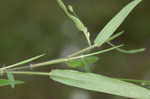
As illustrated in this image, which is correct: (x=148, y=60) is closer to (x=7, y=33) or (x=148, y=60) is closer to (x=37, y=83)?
(x=37, y=83)

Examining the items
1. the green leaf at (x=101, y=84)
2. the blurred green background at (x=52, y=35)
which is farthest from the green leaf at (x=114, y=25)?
the blurred green background at (x=52, y=35)

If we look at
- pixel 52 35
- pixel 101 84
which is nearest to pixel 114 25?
pixel 101 84

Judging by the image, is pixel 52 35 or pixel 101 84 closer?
pixel 101 84

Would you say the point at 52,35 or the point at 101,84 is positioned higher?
the point at 52,35

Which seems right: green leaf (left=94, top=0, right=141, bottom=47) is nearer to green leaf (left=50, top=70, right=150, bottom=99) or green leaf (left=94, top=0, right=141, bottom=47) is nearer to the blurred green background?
green leaf (left=50, top=70, right=150, bottom=99)

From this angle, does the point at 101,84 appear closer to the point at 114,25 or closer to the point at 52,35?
the point at 114,25

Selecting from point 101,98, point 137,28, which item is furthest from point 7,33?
point 137,28
